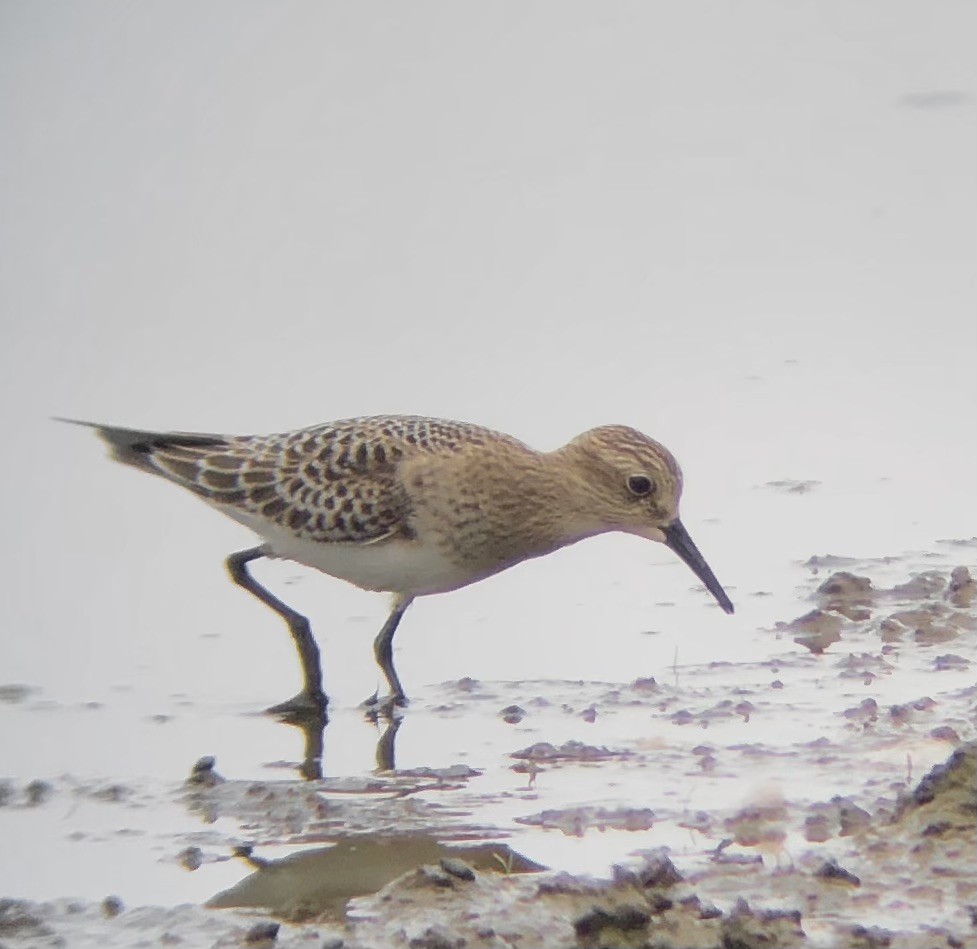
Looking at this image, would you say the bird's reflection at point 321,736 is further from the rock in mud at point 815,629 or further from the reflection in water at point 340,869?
the rock in mud at point 815,629

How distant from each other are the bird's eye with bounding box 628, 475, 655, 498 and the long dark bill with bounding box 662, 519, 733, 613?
0.17 m

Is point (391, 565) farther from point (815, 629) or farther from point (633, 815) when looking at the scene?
point (633, 815)

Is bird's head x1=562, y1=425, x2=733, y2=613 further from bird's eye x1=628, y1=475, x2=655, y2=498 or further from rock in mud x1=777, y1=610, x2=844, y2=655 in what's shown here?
rock in mud x1=777, y1=610, x2=844, y2=655

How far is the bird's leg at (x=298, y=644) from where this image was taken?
7.79 metres

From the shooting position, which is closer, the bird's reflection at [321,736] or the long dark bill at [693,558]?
the bird's reflection at [321,736]

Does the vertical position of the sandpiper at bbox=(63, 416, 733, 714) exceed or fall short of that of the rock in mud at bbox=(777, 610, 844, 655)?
it exceeds it

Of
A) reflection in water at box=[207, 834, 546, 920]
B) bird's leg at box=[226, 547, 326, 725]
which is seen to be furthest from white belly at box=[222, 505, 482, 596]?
reflection in water at box=[207, 834, 546, 920]

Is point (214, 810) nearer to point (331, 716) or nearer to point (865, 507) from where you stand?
point (331, 716)

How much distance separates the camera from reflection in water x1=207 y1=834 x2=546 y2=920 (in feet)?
19.5

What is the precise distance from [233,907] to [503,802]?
1.15 meters

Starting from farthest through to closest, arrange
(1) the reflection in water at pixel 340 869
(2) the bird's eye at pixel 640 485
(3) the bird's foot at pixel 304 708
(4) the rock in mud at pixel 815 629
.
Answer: (2) the bird's eye at pixel 640 485 < (4) the rock in mud at pixel 815 629 < (3) the bird's foot at pixel 304 708 < (1) the reflection in water at pixel 340 869

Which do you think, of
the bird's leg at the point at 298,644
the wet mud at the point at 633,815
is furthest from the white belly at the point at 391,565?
the wet mud at the point at 633,815

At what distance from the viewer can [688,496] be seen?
9656 millimetres

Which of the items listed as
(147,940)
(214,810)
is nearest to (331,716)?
(214,810)
